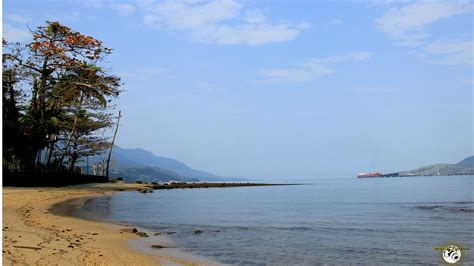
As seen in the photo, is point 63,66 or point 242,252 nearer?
point 242,252

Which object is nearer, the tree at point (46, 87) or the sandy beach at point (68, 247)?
the sandy beach at point (68, 247)

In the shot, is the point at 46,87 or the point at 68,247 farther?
the point at 46,87

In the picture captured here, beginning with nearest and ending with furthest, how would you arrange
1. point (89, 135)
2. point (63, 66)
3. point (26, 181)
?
point (26, 181)
point (63, 66)
point (89, 135)

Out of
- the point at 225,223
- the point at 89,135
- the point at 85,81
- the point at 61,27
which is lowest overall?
the point at 225,223

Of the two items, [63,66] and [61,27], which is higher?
[61,27]

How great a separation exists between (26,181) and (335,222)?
27417mm

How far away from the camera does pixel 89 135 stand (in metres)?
59.8

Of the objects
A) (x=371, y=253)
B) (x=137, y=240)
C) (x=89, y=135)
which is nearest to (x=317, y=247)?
(x=371, y=253)

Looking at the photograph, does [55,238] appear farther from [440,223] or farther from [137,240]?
[440,223]

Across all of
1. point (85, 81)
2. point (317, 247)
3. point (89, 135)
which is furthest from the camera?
point (89, 135)

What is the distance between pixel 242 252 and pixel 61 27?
3378cm

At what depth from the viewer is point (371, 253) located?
40.2 ft

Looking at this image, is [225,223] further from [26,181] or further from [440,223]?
[26,181]

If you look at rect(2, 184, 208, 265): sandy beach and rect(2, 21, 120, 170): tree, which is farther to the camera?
rect(2, 21, 120, 170): tree
